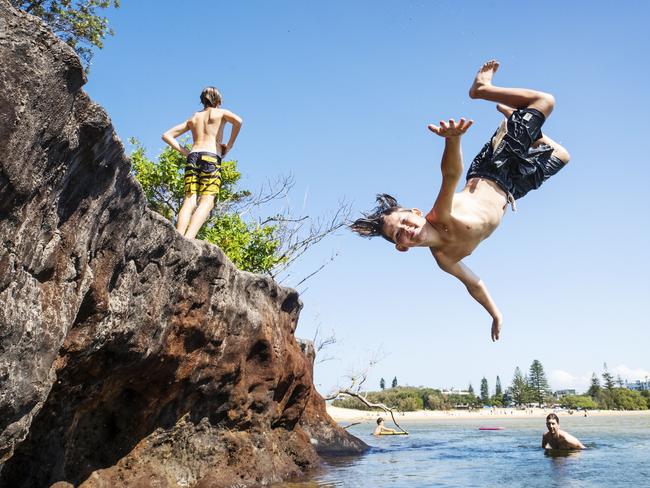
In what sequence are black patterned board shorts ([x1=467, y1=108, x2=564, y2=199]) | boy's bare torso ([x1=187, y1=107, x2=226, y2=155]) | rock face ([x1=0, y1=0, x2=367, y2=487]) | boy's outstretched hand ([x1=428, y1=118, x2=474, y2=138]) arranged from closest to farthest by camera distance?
rock face ([x1=0, y1=0, x2=367, y2=487]) < boy's outstretched hand ([x1=428, y1=118, x2=474, y2=138]) < black patterned board shorts ([x1=467, y1=108, x2=564, y2=199]) < boy's bare torso ([x1=187, y1=107, x2=226, y2=155])

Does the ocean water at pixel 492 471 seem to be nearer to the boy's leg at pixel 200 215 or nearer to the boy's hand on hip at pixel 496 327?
the boy's hand on hip at pixel 496 327

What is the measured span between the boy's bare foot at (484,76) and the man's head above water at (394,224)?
127 cm

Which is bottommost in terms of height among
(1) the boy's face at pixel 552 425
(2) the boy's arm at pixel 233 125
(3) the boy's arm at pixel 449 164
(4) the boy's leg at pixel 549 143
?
(1) the boy's face at pixel 552 425

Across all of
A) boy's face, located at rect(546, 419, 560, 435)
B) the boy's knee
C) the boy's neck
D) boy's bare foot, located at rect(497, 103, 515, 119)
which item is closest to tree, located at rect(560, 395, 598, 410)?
boy's face, located at rect(546, 419, 560, 435)

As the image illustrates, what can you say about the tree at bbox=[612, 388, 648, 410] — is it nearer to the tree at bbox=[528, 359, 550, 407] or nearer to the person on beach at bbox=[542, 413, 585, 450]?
the tree at bbox=[528, 359, 550, 407]

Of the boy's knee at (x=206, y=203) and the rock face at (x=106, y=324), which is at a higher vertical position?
the boy's knee at (x=206, y=203)

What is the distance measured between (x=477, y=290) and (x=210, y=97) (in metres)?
4.24

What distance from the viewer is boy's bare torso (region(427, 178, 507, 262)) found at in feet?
15.4

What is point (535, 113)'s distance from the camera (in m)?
5.16

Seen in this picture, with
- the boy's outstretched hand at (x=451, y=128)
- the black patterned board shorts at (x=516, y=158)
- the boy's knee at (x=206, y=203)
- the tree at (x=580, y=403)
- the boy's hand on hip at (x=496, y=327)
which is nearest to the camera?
the boy's outstretched hand at (x=451, y=128)

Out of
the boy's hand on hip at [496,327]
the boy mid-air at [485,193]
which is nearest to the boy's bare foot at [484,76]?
the boy mid-air at [485,193]

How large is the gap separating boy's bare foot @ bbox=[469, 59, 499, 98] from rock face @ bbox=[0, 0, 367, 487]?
2.90 meters

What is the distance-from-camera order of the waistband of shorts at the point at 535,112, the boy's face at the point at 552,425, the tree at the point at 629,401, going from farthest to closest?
the tree at the point at 629,401
the boy's face at the point at 552,425
the waistband of shorts at the point at 535,112

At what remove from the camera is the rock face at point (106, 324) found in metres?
2.68
